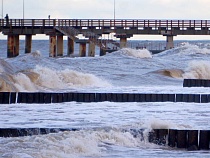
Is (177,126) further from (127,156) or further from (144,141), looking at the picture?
(127,156)

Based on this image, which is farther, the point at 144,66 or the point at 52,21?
the point at 52,21

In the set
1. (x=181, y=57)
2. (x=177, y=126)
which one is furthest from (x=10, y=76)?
(x=181, y=57)

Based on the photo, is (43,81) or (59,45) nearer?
(43,81)

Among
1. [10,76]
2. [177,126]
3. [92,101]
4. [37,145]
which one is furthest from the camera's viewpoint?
[10,76]

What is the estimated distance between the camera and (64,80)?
30.9 meters

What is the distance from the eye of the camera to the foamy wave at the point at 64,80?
2912 centimetres

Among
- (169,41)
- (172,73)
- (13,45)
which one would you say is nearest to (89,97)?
(172,73)

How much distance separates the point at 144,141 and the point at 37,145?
248 centimetres

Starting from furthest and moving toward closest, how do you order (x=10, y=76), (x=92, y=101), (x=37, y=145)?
(x=10, y=76) < (x=92, y=101) < (x=37, y=145)

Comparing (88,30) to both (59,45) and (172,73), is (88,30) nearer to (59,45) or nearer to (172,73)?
(59,45)

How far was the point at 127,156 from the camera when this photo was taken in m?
13.0

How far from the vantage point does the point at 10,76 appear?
2766 centimetres

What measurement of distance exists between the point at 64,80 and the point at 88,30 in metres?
25.6

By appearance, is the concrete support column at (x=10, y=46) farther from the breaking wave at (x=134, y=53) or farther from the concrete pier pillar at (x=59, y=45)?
the breaking wave at (x=134, y=53)
